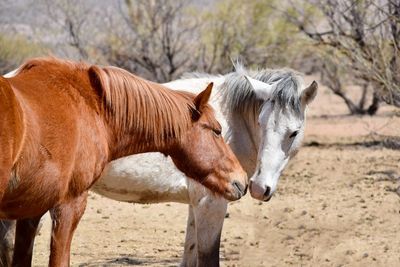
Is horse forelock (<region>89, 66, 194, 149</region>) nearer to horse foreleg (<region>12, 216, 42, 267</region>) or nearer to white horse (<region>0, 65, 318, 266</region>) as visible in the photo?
horse foreleg (<region>12, 216, 42, 267</region>)

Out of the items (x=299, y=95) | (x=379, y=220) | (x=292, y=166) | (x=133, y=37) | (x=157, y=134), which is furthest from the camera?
(x=133, y=37)

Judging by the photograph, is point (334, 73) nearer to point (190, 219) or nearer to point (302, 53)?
point (302, 53)

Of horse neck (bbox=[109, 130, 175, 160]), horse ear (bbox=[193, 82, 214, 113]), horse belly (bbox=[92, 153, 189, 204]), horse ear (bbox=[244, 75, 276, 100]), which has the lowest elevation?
horse belly (bbox=[92, 153, 189, 204])

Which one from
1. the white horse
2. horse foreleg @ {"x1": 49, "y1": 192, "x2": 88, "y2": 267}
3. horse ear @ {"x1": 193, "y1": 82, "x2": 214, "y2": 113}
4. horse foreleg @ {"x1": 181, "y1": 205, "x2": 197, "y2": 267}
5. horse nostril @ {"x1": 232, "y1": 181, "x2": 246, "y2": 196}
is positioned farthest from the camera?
horse foreleg @ {"x1": 181, "y1": 205, "x2": 197, "y2": 267}

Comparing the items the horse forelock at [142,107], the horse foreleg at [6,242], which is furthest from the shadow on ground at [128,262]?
the horse forelock at [142,107]

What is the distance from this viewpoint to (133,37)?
1641 cm

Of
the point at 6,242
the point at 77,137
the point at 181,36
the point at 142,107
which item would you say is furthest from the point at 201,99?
the point at 181,36

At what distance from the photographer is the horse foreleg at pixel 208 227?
20.4 feet

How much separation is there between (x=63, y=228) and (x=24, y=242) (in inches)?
28.4

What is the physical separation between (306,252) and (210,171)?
2.96m

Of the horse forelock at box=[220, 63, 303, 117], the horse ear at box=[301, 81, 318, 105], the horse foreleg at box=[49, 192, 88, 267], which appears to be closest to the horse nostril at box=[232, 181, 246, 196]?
the horse foreleg at box=[49, 192, 88, 267]

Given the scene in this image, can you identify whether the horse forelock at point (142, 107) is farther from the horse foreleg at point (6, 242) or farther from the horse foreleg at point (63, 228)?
the horse foreleg at point (6, 242)

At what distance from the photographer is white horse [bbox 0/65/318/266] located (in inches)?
242

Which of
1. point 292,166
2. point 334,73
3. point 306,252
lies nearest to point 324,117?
point 334,73
